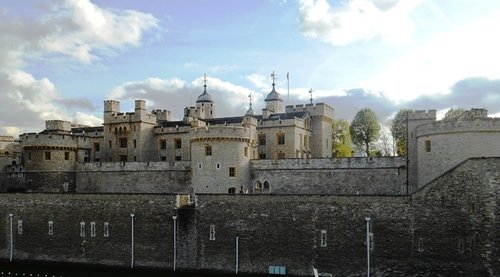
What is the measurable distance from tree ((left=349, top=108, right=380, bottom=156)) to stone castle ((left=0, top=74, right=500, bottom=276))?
1814 centimetres

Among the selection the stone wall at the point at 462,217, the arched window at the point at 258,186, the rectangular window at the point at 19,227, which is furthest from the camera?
the arched window at the point at 258,186

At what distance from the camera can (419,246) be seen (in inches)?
1186

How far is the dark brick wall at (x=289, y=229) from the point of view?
2912 cm

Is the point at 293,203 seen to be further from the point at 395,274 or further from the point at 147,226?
the point at 147,226

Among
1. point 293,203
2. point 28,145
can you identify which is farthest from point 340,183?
point 28,145

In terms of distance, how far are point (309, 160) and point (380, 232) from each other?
13211 mm

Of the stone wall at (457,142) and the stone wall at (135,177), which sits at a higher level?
the stone wall at (457,142)

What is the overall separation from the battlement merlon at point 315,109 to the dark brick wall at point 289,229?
24341mm

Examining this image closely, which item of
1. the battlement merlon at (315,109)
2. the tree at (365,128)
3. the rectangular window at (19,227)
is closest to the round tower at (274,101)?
the battlement merlon at (315,109)

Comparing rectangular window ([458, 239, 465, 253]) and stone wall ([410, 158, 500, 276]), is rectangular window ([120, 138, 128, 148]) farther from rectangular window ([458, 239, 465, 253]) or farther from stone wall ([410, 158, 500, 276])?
rectangular window ([458, 239, 465, 253])

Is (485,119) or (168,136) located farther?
(168,136)

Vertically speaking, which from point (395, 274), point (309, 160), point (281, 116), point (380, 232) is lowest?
point (395, 274)

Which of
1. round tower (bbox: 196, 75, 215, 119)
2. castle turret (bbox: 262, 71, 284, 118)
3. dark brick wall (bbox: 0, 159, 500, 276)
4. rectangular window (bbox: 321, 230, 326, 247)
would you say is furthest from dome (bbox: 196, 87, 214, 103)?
rectangular window (bbox: 321, 230, 326, 247)

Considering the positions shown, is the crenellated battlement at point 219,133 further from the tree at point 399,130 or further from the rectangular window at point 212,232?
the tree at point 399,130
